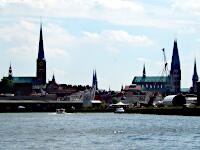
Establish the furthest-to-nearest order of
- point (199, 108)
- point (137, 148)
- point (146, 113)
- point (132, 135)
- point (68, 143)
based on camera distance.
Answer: point (146, 113) < point (199, 108) < point (132, 135) < point (68, 143) < point (137, 148)

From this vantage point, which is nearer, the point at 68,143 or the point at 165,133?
the point at 68,143

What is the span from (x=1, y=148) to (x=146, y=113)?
401ft

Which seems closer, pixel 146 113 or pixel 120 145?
pixel 120 145

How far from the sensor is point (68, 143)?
69.5 metres

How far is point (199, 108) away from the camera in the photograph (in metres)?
161

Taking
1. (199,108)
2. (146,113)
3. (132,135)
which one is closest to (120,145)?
(132,135)

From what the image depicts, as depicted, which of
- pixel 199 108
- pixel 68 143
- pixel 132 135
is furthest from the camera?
pixel 199 108

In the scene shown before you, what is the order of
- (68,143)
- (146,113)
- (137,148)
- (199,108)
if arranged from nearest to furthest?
1. (137,148)
2. (68,143)
3. (199,108)
4. (146,113)

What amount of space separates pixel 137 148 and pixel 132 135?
17.9 m

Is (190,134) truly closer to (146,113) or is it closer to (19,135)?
(19,135)

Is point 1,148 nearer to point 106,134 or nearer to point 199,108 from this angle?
point 106,134

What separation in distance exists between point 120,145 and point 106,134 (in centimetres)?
1660

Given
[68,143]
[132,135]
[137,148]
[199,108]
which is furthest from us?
[199,108]

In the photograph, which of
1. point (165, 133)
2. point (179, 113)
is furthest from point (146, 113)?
point (165, 133)
